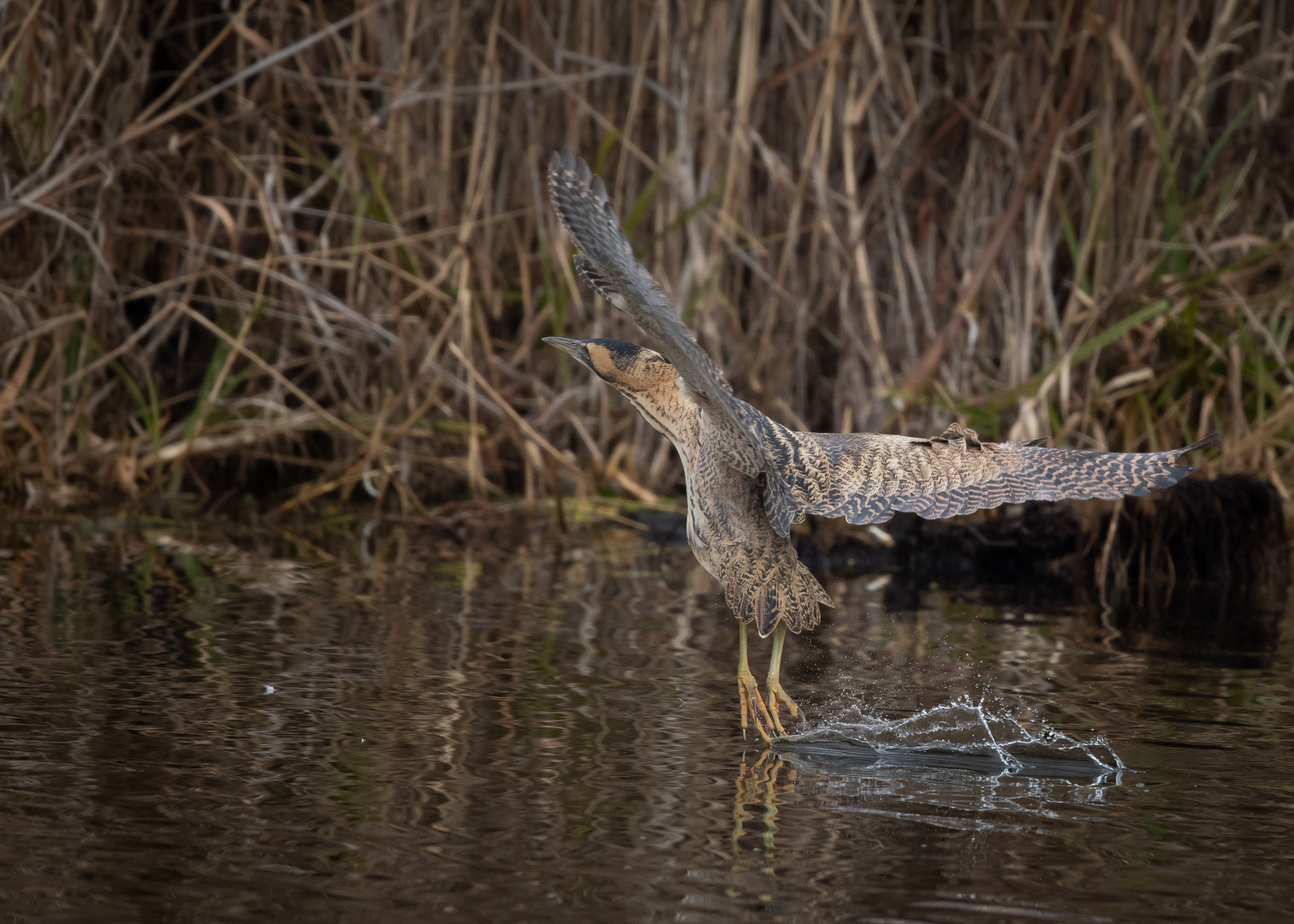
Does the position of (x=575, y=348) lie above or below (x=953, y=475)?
above

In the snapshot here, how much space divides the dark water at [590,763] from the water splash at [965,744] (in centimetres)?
1

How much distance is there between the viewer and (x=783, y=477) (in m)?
4.25

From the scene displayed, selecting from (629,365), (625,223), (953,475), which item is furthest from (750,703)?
(625,223)

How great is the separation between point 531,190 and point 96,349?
7.67 feet

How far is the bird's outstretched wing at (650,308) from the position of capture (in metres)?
3.76

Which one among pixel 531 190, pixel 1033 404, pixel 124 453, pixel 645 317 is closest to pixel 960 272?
pixel 1033 404

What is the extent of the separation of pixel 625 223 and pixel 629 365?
370 centimetres

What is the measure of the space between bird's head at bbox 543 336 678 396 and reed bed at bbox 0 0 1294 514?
9.81 ft

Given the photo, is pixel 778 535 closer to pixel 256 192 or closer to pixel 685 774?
pixel 685 774

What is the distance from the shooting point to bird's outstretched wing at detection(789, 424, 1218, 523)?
13.6 ft

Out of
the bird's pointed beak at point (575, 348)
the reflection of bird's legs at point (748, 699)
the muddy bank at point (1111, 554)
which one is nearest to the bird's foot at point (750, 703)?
the reflection of bird's legs at point (748, 699)

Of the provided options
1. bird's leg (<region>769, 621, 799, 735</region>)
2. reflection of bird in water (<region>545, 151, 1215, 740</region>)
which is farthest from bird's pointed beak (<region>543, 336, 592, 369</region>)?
bird's leg (<region>769, 621, 799, 735</region>)

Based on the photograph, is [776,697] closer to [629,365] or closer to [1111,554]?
[629,365]

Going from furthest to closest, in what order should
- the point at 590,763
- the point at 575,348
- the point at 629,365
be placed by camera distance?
the point at 575,348 → the point at 629,365 → the point at 590,763
